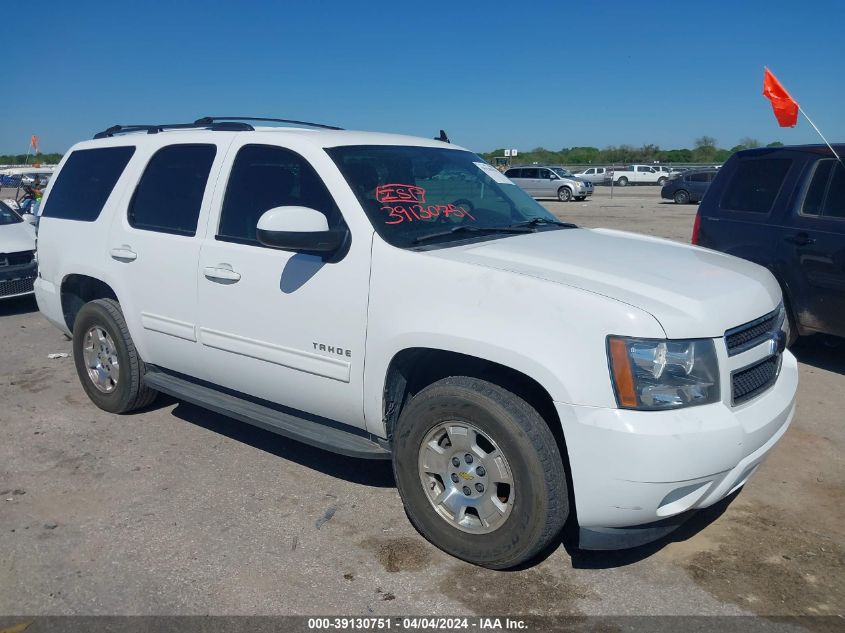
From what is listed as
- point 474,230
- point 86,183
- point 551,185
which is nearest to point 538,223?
point 474,230

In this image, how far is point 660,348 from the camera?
2.89 m

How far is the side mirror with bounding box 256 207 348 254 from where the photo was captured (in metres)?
3.51

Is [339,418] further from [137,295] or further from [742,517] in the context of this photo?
[742,517]

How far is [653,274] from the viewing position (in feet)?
10.9

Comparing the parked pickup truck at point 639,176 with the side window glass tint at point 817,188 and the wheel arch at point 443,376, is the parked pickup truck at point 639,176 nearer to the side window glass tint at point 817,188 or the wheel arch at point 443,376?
the side window glass tint at point 817,188

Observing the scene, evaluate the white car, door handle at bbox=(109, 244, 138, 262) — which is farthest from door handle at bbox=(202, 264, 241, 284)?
the white car

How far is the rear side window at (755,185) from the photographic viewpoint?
647 cm

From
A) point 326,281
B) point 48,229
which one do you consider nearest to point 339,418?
point 326,281

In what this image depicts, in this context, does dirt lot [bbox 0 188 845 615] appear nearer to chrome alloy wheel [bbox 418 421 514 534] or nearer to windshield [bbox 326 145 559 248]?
chrome alloy wheel [bbox 418 421 514 534]

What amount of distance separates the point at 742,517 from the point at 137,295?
3.79 meters

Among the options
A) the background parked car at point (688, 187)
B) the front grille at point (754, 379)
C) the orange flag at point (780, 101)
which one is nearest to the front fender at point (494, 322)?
the front grille at point (754, 379)

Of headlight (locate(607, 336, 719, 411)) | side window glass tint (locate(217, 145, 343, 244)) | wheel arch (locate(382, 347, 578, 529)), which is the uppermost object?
side window glass tint (locate(217, 145, 343, 244))

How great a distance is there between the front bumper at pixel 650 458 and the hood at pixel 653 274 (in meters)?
0.35

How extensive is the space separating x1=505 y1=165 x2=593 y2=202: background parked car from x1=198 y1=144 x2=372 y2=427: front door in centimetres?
3013
